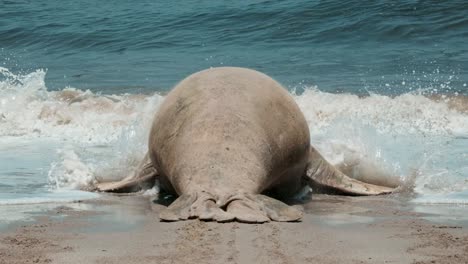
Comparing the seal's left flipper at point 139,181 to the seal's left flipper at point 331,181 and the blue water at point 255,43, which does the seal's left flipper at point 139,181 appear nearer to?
the seal's left flipper at point 331,181

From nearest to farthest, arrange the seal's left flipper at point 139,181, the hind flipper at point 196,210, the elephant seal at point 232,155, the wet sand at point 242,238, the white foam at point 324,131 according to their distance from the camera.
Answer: the wet sand at point 242,238 → the hind flipper at point 196,210 → the elephant seal at point 232,155 → the seal's left flipper at point 139,181 → the white foam at point 324,131

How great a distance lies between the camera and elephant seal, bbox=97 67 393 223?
5664 millimetres

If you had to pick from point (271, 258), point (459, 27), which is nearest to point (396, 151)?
point (271, 258)

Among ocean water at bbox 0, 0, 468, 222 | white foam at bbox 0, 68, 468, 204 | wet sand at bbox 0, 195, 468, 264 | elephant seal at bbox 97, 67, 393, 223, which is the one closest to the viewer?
wet sand at bbox 0, 195, 468, 264

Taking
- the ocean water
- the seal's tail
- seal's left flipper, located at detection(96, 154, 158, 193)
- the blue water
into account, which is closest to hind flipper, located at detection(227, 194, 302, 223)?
the seal's tail

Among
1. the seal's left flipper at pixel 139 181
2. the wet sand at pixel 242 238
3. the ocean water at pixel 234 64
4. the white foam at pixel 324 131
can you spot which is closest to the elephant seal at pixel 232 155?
the seal's left flipper at pixel 139 181

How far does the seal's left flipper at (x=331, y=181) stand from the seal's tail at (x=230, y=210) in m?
1.55

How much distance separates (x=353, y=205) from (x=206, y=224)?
1.73m

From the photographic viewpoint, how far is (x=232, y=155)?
6.13 metres

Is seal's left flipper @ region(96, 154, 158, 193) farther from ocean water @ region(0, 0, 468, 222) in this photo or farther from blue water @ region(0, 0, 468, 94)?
blue water @ region(0, 0, 468, 94)

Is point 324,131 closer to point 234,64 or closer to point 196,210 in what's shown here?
point 196,210

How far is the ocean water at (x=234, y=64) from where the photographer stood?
818cm

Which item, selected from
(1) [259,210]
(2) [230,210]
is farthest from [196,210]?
(1) [259,210]

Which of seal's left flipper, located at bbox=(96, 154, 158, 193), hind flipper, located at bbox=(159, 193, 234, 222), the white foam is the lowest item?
hind flipper, located at bbox=(159, 193, 234, 222)
